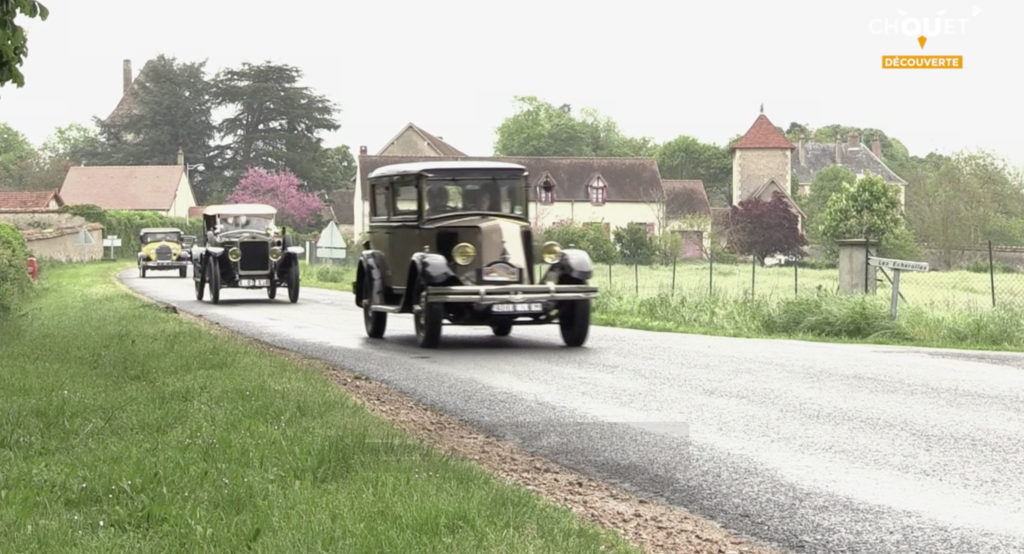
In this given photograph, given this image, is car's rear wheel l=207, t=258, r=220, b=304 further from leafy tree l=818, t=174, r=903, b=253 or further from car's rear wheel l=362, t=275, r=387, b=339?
leafy tree l=818, t=174, r=903, b=253

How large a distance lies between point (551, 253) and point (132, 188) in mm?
80977

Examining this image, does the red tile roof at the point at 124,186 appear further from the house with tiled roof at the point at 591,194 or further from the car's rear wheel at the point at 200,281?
the car's rear wheel at the point at 200,281

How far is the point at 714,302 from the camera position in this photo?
2217cm

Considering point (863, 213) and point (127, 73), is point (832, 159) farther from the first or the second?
point (127, 73)

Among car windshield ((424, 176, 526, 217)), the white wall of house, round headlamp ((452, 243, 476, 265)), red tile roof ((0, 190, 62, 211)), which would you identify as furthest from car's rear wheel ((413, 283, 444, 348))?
the white wall of house

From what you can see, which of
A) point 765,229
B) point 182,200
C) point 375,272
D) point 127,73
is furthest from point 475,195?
point 127,73

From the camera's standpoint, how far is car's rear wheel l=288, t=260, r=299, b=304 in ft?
89.8

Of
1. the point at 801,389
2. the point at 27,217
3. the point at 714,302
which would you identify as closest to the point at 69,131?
the point at 27,217

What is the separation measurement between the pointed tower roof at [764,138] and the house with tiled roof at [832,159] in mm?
13860

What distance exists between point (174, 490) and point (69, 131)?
136699mm

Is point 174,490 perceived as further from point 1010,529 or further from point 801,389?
point 801,389

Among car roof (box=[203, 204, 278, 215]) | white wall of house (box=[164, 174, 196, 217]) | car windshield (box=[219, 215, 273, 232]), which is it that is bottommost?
car windshield (box=[219, 215, 273, 232])

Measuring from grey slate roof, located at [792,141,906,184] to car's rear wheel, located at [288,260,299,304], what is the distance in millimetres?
90070

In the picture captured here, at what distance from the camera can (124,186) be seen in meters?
91.6
